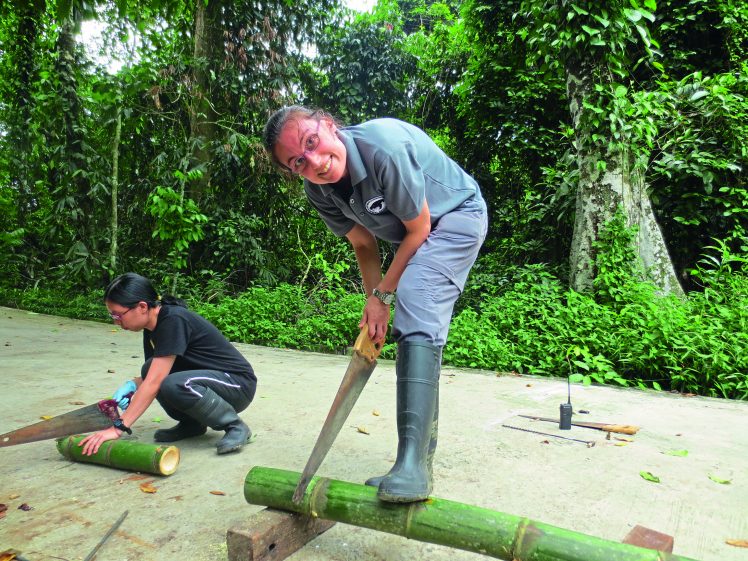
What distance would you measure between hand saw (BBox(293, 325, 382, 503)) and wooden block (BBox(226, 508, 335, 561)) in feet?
0.30

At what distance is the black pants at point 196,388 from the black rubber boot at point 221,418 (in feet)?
0.12

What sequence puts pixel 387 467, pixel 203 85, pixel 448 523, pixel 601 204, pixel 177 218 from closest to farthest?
pixel 448 523 < pixel 387 467 < pixel 601 204 < pixel 177 218 < pixel 203 85

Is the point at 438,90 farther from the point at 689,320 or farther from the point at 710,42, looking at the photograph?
the point at 689,320

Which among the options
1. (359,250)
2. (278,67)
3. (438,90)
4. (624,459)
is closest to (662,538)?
(624,459)

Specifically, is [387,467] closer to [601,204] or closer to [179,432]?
[179,432]

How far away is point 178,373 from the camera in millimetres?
2764

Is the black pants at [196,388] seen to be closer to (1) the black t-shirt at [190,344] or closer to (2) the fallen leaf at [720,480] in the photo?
(1) the black t-shirt at [190,344]

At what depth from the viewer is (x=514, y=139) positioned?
9.35 m

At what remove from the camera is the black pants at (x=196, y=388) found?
2.71m

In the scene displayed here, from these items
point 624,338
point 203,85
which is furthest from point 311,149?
point 203,85

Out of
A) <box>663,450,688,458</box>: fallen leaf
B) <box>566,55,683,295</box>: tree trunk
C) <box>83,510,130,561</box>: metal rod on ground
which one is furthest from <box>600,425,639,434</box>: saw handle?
<box>566,55,683,295</box>: tree trunk

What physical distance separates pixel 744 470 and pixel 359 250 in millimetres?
2048

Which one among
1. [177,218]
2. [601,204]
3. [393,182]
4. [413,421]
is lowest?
[413,421]

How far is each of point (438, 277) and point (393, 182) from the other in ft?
1.19
